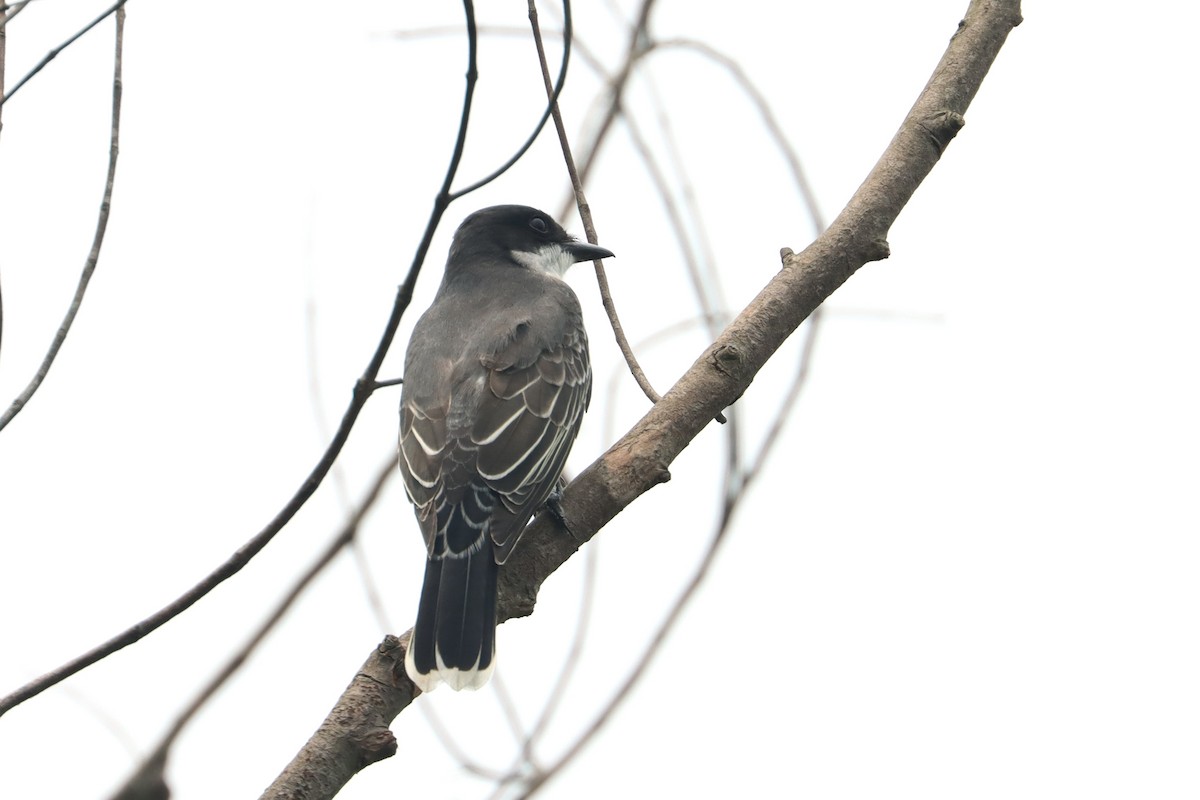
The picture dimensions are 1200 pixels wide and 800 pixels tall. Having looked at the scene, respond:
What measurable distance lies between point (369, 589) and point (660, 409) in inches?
49.9

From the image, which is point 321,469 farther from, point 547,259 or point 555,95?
point 547,259

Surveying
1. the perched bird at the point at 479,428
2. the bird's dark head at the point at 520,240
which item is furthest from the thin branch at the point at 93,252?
the bird's dark head at the point at 520,240

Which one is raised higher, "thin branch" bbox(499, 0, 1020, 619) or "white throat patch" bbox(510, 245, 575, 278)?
"white throat patch" bbox(510, 245, 575, 278)

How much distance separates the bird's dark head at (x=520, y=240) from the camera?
6.94 meters

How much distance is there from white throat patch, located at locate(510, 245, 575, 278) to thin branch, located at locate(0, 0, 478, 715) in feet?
12.0

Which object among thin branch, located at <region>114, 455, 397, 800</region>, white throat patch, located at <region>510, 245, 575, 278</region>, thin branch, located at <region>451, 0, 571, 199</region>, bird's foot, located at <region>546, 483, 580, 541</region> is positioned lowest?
thin branch, located at <region>114, 455, 397, 800</region>

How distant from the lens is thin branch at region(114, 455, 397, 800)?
4047 mm

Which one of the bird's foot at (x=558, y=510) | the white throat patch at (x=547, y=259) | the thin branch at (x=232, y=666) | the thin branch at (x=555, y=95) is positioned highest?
the white throat patch at (x=547, y=259)

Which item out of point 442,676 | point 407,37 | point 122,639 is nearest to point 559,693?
point 442,676

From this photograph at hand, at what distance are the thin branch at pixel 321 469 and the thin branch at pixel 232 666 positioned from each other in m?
1.09

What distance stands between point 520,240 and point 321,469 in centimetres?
395

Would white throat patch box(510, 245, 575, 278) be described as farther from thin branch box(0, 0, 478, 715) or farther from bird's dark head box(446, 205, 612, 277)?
thin branch box(0, 0, 478, 715)

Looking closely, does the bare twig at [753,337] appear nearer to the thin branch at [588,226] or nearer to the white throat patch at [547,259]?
the thin branch at [588,226]

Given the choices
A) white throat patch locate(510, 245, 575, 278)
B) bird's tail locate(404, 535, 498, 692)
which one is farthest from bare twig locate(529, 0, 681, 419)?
white throat patch locate(510, 245, 575, 278)
